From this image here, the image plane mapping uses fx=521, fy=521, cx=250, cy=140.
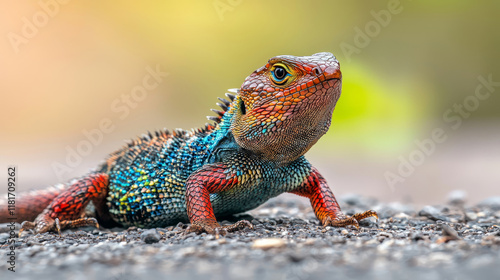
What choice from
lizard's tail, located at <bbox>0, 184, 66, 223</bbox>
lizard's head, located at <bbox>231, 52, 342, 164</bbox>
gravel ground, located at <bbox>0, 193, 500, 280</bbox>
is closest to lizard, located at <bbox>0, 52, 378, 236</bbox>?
lizard's head, located at <bbox>231, 52, 342, 164</bbox>

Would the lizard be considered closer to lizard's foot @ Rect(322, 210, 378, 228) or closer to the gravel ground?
lizard's foot @ Rect(322, 210, 378, 228)

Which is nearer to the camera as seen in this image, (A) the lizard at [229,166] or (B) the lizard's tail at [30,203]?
(A) the lizard at [229,166]

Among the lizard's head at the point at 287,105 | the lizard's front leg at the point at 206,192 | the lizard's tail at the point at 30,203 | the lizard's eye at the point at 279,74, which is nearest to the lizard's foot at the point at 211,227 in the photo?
the lizard's front leg at the point at 206,192

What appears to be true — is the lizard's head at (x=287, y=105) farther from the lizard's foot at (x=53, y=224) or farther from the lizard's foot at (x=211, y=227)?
the lizard's foot at (x=53, y=224)

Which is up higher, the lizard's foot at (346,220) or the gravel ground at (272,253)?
the lizard's foot at (346,220)

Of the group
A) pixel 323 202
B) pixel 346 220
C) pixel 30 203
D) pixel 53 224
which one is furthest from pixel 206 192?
pixel 30 203

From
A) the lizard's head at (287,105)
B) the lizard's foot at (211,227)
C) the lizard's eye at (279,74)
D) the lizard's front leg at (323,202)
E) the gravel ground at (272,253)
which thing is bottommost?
the gravel ground at (272,253)
